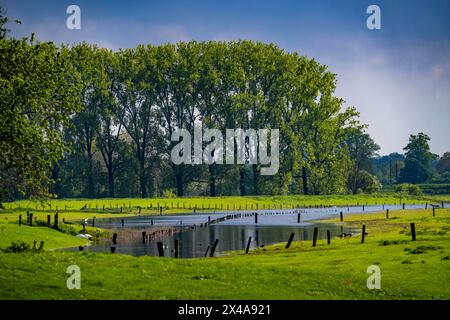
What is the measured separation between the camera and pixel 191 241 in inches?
2982

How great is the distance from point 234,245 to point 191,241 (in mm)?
7323

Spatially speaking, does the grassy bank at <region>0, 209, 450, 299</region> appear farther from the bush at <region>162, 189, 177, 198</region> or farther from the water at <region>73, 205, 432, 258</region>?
the bush at <region>162, 189, 177, 198</region>

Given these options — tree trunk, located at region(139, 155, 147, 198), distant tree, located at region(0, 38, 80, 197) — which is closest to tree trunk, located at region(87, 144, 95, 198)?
tree trunk, located at region(139, 155, 147, 198)

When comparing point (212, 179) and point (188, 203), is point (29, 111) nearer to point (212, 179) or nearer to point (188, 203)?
point (188, 203)

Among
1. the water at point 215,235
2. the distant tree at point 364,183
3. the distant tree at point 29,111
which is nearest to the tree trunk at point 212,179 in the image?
the water at point 215,235

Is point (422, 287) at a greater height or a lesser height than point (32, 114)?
lesser
